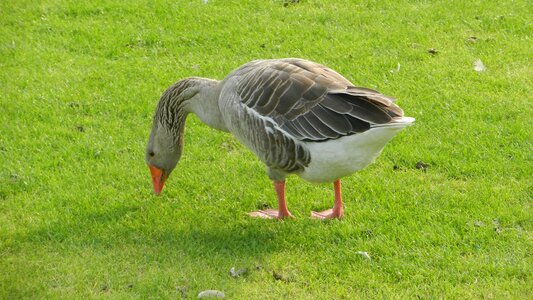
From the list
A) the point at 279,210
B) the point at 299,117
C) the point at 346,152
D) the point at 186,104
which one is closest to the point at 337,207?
the point at 279,210

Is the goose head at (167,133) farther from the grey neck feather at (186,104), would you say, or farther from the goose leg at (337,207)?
the goose leg at (337,207)

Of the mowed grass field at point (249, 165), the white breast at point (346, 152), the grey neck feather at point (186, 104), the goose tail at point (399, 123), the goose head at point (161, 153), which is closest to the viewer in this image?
the goose tail at point (399, 123)

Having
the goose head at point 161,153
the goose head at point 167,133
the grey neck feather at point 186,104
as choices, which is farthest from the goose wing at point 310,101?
the goose head at point 161,153

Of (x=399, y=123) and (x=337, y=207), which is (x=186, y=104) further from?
(x=399, y=123)

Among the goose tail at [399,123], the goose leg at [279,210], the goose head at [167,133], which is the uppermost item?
the goose tail at [399,123]

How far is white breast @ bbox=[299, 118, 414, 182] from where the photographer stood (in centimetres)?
561

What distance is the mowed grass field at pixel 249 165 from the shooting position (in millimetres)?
5730

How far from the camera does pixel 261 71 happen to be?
618cm

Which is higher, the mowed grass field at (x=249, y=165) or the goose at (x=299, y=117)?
the goose at (x=299, y=117)

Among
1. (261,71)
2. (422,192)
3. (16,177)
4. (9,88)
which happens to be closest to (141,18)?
(9,88)

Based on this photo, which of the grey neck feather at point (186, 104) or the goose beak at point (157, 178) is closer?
the grey neck feather at point (186, 104)

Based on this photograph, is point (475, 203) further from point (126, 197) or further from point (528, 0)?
point (528, 0)

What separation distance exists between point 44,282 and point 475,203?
3562 millimetres

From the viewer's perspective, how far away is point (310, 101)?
5.88m
